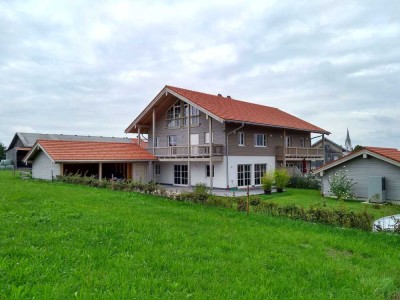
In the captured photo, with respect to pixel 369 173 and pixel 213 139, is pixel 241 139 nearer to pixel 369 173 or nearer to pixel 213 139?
pixel 213 139

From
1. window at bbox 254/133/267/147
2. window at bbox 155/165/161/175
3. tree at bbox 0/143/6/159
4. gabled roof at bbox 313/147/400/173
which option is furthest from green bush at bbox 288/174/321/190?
tree at bbox 0/143/6/159

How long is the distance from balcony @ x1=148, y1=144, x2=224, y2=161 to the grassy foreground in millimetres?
14788

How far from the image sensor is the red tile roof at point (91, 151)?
1066 inches

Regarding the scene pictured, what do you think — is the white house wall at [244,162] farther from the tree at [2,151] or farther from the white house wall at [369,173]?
the tree at [2,151]

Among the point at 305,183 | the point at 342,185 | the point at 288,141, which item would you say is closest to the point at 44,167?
the point at 305,183

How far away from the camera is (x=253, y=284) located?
5770 mm

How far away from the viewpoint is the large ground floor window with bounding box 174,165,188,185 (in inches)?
1173

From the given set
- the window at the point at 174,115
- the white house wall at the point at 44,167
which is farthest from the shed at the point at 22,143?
the window at the point at 174,115

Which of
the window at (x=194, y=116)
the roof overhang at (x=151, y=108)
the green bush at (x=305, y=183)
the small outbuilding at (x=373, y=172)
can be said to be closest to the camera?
the small outbuilding at (x=373, y=172)

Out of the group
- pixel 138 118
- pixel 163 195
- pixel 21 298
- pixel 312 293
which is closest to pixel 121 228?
pixel 21 298

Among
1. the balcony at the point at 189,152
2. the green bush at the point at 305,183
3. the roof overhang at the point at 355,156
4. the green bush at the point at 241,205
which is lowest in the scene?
the green bush at the point at 241,205

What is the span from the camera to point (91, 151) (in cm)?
2894

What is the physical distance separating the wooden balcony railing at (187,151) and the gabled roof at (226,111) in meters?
2.61

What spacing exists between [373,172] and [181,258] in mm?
17970
